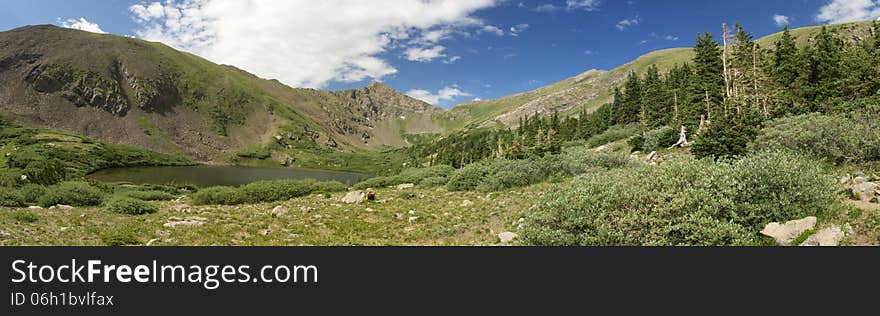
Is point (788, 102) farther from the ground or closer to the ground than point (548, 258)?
farther from the ground

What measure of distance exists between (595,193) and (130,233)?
17224mm

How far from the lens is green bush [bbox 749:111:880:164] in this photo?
1661cm

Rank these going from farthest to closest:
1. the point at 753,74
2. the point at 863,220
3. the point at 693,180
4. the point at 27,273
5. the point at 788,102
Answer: the point at 753,74
the point at 788,102
the point at 693,180
the point at 863,220
the point at 27,273

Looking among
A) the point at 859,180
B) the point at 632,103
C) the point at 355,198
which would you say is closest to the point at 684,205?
the point at 859,180

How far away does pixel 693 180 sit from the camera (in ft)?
33.6

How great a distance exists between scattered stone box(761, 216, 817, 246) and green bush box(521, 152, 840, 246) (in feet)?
1.19

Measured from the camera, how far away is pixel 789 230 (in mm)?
8984

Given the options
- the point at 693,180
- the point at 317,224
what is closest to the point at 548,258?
the point at 693,180

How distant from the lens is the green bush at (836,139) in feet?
54.5

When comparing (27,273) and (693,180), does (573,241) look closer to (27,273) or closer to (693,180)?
(693,180)

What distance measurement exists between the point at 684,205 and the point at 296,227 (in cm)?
1663

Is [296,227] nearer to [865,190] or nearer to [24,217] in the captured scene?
[24,217]

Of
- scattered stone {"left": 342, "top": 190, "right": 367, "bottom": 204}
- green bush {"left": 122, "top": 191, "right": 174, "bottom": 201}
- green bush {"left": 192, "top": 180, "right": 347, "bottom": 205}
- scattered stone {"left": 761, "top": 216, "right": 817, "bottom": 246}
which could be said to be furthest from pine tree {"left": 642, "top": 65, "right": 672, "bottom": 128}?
green bush {"left": 122, "top": 191, "right": 174, "bottom": 201}

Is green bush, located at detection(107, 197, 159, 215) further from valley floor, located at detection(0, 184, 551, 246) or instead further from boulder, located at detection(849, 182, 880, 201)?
boulder, located at detection(849, 182, 880, 201)
